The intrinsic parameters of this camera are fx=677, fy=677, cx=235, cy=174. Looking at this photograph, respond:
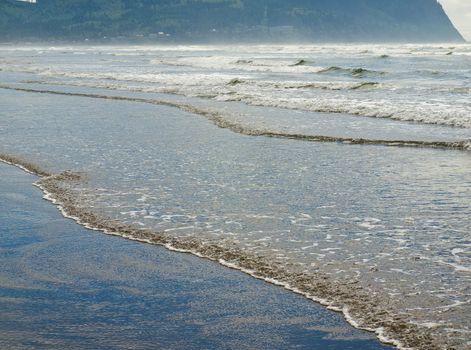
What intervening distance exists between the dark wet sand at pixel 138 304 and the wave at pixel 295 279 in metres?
0.13

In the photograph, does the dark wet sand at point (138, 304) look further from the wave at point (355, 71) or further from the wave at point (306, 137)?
the wave at point (355, 71)

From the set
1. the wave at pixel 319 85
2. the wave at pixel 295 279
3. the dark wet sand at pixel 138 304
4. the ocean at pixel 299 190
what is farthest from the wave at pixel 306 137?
the wave at pixel 319 85

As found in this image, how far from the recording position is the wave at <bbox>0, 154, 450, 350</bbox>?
539 cm

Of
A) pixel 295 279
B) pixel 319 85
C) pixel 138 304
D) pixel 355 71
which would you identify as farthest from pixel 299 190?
pixel 355 71

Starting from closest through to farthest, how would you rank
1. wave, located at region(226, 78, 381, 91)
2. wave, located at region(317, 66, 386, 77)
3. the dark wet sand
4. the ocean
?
the dark wet sand < the ocean < wave, located at region(226, 78, 381, 91) < wave, located at region(317, 66, 386, 77)

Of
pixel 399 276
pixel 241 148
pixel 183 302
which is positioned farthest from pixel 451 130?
pixel 183 302

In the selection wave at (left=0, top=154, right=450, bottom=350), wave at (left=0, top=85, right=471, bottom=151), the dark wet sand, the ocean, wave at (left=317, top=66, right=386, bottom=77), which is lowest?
the dark wet sand

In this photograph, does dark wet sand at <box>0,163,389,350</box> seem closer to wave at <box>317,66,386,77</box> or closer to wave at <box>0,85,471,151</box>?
wave at <box>0,85,471,151</box>

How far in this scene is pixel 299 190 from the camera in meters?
10.4

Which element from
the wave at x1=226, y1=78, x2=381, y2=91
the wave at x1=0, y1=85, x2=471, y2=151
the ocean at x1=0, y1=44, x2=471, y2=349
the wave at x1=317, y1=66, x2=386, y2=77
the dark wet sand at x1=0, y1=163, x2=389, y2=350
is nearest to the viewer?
the dark wet sand at x1=0, y1=163, x2=389, y2=350

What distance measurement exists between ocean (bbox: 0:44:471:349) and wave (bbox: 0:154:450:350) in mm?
19

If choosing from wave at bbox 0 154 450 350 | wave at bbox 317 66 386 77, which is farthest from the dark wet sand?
wave at bbox 317 66 386 77

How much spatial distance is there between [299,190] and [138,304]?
4.86 metres

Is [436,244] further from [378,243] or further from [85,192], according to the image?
[85,192]
